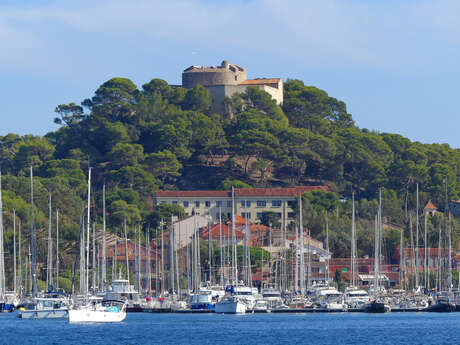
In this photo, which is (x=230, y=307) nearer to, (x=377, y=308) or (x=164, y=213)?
(x=377, y=308)

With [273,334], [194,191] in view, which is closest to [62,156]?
[194,191]

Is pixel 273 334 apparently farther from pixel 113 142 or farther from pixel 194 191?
pixel 113 142

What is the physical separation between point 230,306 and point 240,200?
57946 mm

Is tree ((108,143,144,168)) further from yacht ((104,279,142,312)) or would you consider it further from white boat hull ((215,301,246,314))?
white boat hull ((215,301,246,314))

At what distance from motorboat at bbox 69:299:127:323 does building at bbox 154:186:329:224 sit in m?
67.2

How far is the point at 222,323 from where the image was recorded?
62.8 metres

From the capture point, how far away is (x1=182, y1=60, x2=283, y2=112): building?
143m

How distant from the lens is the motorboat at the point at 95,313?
5766cm

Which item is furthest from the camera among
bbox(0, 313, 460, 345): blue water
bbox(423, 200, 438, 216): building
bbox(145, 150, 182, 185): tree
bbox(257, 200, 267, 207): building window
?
bbox(145, 150, 182, 185): tree

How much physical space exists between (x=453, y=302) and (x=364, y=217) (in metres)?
49.9

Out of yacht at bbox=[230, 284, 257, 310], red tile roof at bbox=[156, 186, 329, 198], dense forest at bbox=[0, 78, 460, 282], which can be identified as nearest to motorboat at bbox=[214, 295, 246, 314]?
yacht at bbox=[230, 284, 257, 310]

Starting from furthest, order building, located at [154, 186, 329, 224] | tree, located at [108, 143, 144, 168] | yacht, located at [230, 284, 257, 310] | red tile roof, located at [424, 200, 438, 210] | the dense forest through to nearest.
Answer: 1. tree, located at [108, 143, 144, 168]
2. the dense forest
3. building, located at [154, 186, 329, 224]
4. red tile roof, located at [424, 200, 438, 210]
5. yacht, located at [230, 284, 257, 310]

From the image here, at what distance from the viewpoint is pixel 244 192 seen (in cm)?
12850

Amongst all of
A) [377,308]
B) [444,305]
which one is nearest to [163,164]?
[377,308]
